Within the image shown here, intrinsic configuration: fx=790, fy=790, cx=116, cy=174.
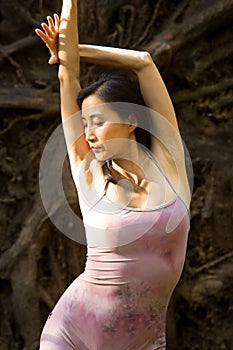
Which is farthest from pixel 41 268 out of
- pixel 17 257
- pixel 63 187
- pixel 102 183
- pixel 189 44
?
pixel 102 183

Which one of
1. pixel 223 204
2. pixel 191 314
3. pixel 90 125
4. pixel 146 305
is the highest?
pixel 90 125

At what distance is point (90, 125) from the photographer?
1831 millimetres

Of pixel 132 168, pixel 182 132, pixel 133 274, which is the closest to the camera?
pixel 133 274

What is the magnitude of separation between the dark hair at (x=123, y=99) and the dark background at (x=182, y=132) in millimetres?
1578

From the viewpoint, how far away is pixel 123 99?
1836mm

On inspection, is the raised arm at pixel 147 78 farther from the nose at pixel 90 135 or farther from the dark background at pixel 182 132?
the dark background at pixel 182 132

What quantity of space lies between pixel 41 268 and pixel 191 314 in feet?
2.36

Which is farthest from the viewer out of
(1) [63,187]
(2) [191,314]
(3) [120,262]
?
(2) [191,314]

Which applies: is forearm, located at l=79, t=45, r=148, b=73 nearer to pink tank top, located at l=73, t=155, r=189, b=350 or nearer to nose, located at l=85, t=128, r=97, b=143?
nose, located at l=85, t=128, r=97, b=143

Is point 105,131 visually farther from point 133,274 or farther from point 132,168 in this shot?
point 133,274

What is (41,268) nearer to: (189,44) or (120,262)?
(189,44)

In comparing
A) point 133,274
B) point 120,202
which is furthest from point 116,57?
point 133,274

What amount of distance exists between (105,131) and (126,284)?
0.35 metres

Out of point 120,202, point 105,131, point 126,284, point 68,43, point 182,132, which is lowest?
point 182,132
